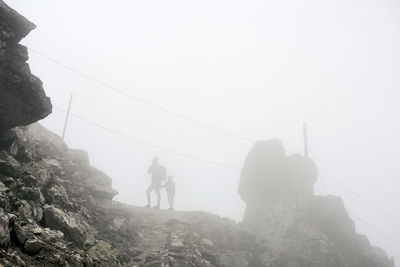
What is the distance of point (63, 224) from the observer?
9.82 metres

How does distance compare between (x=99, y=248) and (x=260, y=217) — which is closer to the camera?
(x=99, y=248)

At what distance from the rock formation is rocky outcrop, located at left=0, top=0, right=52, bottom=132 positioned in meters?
0.03

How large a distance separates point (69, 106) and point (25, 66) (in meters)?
23.6

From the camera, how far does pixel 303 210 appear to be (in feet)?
95.1

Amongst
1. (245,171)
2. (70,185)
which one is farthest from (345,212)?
(70,185)

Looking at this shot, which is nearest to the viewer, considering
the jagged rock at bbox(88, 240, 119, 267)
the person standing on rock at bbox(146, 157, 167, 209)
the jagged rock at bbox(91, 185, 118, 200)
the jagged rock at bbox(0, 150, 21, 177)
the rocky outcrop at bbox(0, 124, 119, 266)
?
the rocky outcrop at bbox(0, 124, 119, 266)

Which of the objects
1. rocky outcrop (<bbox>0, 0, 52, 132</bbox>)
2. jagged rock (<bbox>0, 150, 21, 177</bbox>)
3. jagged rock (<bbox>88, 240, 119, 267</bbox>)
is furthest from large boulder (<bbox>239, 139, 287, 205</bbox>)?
jagged rock (<bbox>0, 150, 21, 177</bbox>)

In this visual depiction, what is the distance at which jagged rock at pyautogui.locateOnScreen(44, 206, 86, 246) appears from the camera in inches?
380

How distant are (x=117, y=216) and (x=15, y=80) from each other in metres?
9.72

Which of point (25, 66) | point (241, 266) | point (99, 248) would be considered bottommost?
point (241, 266)

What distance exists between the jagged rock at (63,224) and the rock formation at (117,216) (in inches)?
1.1

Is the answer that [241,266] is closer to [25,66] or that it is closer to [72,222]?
[72,222]

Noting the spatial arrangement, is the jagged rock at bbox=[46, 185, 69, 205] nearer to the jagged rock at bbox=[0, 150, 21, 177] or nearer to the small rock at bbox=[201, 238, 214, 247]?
the jagged rock at bbox=[0, 150, 21, 177]

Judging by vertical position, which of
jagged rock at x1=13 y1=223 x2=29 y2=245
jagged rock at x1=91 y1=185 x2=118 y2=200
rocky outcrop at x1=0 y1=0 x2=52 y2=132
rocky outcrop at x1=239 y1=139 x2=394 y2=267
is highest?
rocky outcrop at x1=0 y1=0 x2=52 y2=132
